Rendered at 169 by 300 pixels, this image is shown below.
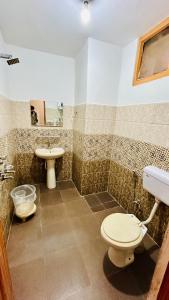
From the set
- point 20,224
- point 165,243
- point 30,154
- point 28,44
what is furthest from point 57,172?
point 165,243

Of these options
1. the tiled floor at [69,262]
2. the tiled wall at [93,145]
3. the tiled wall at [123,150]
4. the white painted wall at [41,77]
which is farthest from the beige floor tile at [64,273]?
the white painted wall at [41,77]

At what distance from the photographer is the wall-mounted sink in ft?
7.36

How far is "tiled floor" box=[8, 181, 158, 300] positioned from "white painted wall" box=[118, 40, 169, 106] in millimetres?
1624

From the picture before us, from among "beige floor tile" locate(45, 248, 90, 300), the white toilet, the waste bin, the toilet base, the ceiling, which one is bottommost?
"beige floor tile" locate(45, 248, 90, 300)

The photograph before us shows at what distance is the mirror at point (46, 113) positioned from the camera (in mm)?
2367

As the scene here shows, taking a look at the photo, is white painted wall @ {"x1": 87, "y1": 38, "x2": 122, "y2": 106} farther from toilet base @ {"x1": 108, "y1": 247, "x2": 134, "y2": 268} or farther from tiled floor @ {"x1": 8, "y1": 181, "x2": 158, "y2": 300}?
toilet base @ {"x1": 108, "y1": 247, "x2": 134, "y2": 268}

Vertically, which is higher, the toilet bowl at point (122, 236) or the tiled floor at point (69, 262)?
the toilet bowl at point (122, 236)

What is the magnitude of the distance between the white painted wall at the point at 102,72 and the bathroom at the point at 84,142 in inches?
0.6

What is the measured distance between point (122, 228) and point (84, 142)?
50.0 inches

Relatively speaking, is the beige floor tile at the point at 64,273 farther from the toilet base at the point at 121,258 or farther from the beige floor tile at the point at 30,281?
the toilet base at the point at 121,258

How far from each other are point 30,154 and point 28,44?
1699 mm

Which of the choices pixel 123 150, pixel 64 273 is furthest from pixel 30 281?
pixel 123 150

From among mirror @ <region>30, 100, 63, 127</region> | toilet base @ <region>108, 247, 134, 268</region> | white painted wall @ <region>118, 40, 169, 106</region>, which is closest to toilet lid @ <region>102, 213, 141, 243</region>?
toilet base @ <region>108, 247, 134, 268</region>

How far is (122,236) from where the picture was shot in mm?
1186
